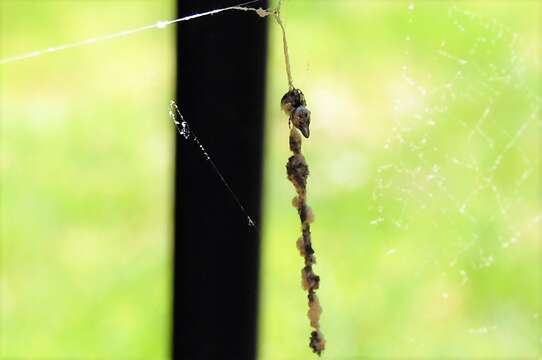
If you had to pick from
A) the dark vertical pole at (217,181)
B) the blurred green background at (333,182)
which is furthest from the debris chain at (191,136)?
the blurred green background at (333,182)

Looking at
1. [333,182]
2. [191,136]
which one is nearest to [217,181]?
[191,136]

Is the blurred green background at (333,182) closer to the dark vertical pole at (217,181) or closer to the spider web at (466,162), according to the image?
the spider web at (466,162)

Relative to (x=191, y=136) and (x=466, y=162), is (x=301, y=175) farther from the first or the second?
(x=466, y=162)

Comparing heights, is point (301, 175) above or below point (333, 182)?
below

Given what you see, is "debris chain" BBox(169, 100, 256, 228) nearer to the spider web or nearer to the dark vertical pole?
the dark vertical pole

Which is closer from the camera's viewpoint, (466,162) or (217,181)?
(217,181)

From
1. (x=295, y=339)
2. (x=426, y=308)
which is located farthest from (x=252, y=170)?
(x=426, y=308)
